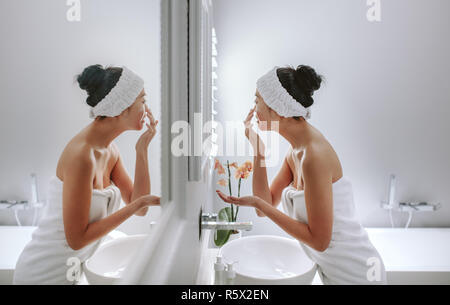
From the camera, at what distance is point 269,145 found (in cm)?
166

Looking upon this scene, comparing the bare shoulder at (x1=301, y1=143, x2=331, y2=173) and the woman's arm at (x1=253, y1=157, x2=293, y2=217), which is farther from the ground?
the bare shoulder at (x1=301, y1=143, x2=331, y2=173)

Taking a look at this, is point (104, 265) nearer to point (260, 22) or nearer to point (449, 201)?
point (260, 22)

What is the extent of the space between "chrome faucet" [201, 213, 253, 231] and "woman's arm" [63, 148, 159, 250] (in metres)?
0.67

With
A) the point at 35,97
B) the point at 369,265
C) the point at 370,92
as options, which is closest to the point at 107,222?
the point at 35,97

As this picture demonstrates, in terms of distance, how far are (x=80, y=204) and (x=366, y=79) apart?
6.48 ft

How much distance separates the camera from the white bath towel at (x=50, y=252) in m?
0.19

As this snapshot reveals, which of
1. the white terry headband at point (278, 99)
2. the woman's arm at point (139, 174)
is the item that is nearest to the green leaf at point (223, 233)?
the white terry headband at point (278, 99)

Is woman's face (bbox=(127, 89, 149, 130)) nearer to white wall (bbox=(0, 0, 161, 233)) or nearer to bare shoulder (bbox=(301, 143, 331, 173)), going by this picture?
white wall (bbox=(0, 0, 161, 233))

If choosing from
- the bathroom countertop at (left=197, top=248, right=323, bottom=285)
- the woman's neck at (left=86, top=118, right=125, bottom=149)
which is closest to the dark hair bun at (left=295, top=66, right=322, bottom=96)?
the bathroom countertop at (left=197, top=248, right=323, bottom=285)

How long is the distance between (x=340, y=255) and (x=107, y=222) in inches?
50.7

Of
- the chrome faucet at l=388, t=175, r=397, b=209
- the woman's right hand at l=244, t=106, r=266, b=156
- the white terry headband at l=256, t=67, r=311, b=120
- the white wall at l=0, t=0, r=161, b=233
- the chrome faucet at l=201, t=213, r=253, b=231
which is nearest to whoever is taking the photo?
the white wall at l=0, t=0, r=161, b=233

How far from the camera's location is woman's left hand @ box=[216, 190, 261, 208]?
45.4 inches

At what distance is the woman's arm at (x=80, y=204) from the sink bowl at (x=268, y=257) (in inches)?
43.2

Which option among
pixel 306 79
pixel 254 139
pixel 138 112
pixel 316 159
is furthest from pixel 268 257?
pixel 138 112
